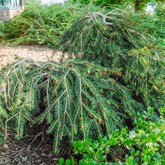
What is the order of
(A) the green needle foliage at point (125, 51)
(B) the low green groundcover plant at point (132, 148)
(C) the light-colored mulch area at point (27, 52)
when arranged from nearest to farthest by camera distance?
(B) the low green groundcover plant at point (132, 148) < (A) the green needle foliage at point (125, 51) < (C) the light-colored mulch area at point (27, 52)

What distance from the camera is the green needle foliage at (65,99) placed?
1897 mm

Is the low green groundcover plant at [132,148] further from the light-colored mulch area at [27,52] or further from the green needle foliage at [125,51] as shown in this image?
the light-colored mulch area at [27,52]

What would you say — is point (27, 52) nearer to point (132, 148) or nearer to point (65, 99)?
point (65, 99)

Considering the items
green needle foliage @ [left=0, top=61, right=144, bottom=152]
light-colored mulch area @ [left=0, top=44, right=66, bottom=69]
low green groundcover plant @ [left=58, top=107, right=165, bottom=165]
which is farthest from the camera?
light-colored mulch area @ [left=0, top=44, right=66, bottom=69]

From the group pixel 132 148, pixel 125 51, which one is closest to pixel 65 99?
pixel 132 148

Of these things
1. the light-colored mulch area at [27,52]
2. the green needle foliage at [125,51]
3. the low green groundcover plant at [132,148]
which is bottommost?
the light-colored mulch area at [27,52]

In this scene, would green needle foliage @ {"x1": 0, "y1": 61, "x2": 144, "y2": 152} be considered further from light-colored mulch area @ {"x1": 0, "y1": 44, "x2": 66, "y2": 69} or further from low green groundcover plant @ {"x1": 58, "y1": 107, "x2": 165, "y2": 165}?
light-colored mulch area @ {"x1": 0, "y1": 44, "x2": 66, "y2": 69}

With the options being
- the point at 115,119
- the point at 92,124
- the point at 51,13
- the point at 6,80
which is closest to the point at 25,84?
the point at 6,80

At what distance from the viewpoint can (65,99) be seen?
1.94 meters

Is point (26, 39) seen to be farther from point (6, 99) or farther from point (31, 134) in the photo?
Answer: point (6, 99)

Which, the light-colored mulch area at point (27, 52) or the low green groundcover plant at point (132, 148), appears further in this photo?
the light-colored mulch area at point (27, 52)

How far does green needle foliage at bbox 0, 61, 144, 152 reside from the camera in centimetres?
190

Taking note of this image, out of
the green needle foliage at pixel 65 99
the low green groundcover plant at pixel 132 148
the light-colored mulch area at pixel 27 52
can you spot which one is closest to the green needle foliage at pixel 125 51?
the green needle foliage at pixel 65 99

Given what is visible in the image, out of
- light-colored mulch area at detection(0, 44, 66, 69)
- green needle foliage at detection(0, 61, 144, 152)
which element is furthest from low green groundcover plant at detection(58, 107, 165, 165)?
light-colored mulch area at detection(0, 44, 66, 69)
